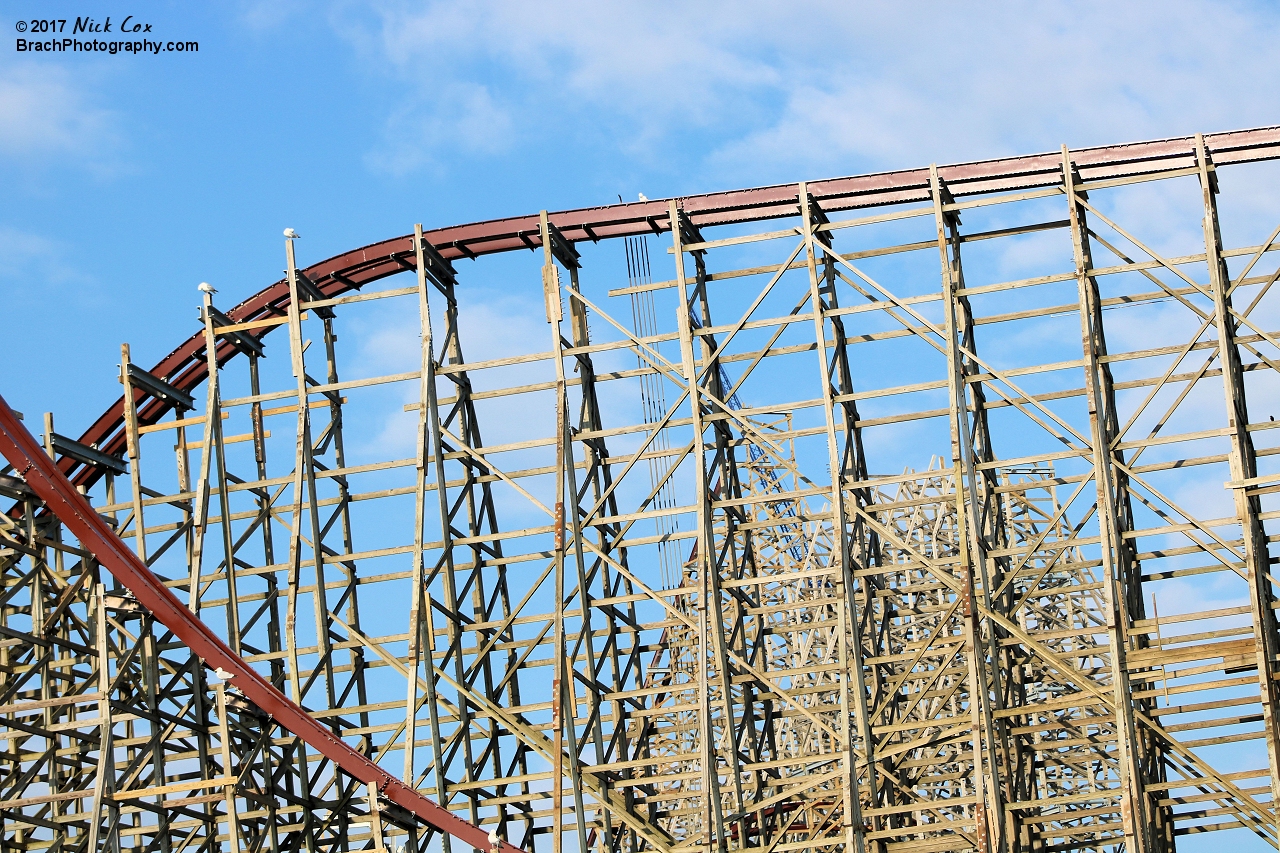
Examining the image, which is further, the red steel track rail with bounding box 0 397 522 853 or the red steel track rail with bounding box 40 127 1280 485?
the red steel track rail with bounding box 40 127 1280 485

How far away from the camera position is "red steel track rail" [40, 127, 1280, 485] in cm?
2148

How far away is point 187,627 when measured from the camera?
20.5 meters

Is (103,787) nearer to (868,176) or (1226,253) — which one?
(868,176)

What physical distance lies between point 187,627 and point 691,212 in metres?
8.39

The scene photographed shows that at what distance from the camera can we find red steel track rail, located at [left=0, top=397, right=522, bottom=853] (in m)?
19.8

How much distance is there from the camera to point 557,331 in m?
22.4

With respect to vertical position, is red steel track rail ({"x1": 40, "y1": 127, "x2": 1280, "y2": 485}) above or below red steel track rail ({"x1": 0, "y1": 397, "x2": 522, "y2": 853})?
above

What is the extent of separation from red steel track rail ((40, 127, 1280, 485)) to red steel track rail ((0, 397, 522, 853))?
206 inches

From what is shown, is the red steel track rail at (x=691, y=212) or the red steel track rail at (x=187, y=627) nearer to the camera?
the red steel track rail at (x=187, y=627)

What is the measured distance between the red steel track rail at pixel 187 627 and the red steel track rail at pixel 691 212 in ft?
17.2

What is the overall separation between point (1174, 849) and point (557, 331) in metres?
9.85

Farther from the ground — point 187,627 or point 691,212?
point 691,212

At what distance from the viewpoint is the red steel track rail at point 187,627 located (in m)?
19.8

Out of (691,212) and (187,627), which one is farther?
(691,212)
